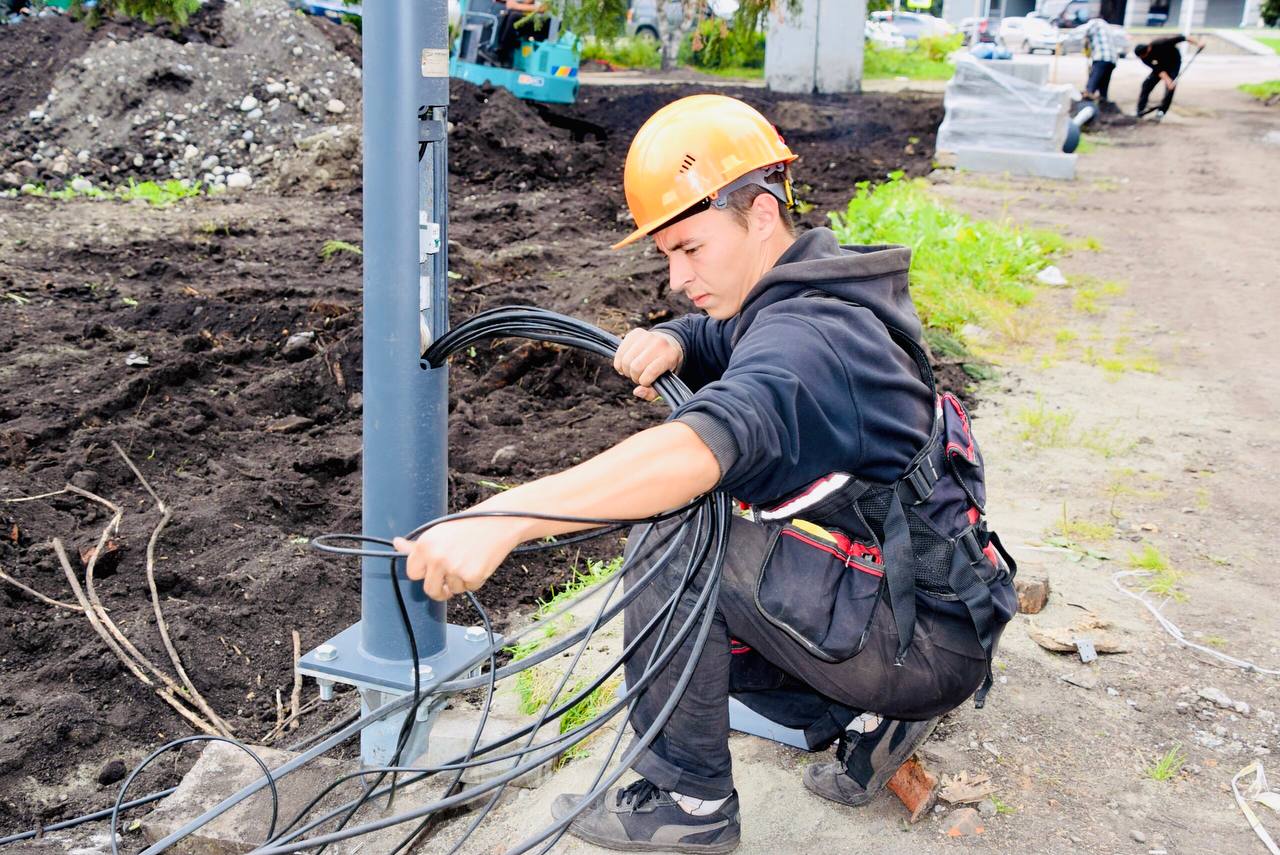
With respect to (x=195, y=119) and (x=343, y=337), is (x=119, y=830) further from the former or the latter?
(x=195, y=119)

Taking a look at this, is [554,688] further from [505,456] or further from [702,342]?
[505,456]

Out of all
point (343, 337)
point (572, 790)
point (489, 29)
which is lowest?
point (572, 790)

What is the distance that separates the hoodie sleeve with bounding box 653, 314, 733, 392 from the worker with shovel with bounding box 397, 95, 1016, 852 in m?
0.19

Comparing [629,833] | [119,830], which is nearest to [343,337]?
[119,830]

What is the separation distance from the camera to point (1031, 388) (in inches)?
234

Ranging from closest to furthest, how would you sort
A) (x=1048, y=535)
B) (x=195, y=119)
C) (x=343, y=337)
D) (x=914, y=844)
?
(x=914, y=844)
(x=1048, y=535)
(x=343, y=337)
(x=195, y=119)

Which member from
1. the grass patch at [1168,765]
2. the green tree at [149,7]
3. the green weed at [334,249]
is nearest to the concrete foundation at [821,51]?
the green weed at [334,249]

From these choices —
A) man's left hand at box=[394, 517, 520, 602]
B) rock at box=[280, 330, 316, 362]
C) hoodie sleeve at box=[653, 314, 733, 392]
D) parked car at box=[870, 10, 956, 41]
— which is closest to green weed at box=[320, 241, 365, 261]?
rock at box=[280, 330, 316, 362]

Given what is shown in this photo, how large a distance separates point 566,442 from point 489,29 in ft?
35.4

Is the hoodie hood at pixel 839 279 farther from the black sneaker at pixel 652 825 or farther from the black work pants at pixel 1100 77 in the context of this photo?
the black work pants at pixel 1100 77

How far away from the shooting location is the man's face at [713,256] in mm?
2350

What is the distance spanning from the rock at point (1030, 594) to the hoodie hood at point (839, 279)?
56.8 inches

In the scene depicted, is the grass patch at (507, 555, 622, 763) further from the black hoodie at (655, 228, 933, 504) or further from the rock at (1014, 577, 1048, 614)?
the rock at (1014, 577, 1048, 614)

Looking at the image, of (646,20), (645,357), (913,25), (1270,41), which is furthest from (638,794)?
(1270,41)
